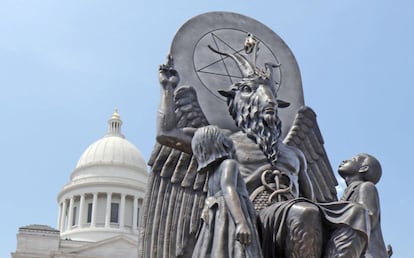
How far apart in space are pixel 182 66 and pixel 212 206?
237 cm

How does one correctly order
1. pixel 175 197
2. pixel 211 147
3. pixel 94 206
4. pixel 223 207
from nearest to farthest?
pixel 223 207 → pixel 211 147 → pixel 175 197 → pixel 94 206

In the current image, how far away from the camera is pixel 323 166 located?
8102 mm

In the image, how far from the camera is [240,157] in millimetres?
6961

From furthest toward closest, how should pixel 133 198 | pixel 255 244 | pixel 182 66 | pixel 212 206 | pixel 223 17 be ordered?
pixel 133 198 < pixel 223 17 < pixel 182 66 < pixel 212 206 < pixel 255 244

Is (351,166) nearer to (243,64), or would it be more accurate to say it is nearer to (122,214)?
(243,64)

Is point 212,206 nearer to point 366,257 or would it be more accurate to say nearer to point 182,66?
point 366,257

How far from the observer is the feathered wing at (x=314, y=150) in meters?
7.91

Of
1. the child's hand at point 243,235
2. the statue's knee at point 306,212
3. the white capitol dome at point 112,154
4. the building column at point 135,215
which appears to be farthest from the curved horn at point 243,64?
the white capitol dome at point 112,154

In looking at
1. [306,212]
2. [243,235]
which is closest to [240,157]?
[306,212]

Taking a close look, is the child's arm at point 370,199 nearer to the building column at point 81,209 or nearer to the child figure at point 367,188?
the child figure at point 367,188

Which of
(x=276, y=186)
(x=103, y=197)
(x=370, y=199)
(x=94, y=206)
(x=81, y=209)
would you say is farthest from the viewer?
(x=103, y=197)

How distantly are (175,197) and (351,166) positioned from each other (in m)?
1.69

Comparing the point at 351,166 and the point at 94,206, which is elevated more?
the point at 94,206

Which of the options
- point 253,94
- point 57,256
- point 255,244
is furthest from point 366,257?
point 57,256
